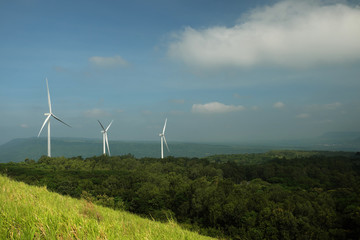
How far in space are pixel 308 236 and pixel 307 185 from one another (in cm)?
4710

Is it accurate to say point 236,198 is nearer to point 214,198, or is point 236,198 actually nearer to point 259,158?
point 214,198

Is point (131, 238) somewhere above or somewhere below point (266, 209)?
above

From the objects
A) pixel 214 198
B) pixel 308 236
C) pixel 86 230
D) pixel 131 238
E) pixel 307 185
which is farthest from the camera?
pixel 307 185

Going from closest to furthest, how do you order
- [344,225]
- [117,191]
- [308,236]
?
1. [308,236]
2. [344,225]
3. [117,191]

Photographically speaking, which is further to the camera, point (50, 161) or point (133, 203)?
point (50, 161)

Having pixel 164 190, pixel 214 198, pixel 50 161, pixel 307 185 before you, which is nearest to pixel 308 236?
pixel 214 198

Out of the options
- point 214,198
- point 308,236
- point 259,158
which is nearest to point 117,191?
point 214,198

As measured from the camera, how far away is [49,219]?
5.89 m

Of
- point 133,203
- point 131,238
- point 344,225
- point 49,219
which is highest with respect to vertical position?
point 49,219

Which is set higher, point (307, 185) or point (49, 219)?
point (49, 219)

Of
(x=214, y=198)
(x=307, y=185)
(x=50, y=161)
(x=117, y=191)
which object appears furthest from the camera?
(x=50, y=161)

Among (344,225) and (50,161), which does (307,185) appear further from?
(50,161)

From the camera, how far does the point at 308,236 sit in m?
44.4

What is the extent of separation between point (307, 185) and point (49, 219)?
9525 centimetres
